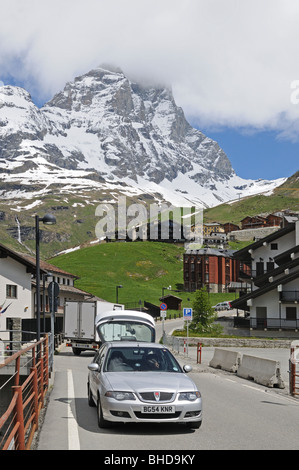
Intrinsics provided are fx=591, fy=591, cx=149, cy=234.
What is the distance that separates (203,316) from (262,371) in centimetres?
3269

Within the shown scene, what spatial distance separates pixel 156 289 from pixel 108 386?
115 m

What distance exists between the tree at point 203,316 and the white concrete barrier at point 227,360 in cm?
2493

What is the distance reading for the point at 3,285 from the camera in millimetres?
48844

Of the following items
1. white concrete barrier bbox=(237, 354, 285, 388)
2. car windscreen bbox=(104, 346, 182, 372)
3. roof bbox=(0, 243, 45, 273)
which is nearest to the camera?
car windscreen bbox=(104, 346, 182, 372)

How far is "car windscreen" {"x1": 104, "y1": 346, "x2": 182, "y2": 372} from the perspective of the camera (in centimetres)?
1149

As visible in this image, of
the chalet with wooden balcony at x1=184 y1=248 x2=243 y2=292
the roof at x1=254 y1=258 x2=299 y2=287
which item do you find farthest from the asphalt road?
the chalet with wooden balcony at x1=184 y1=248 x2=243 y2=292

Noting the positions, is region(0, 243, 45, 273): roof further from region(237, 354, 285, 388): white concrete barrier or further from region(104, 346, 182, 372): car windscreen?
region(104, 346, 182, 372): car windscreen

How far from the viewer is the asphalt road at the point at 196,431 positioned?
29.2 feet

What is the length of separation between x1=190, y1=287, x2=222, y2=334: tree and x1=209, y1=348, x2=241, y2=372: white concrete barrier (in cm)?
2493

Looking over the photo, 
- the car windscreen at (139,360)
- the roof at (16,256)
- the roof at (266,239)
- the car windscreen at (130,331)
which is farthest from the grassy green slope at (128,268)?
the car windscreen at (139,360)

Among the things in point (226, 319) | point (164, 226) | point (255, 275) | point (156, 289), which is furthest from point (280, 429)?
point (164, 226)

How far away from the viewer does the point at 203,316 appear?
53.1 metres

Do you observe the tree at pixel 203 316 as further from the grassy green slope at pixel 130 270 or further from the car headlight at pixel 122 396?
the grassy green slope at pixel 130 270
